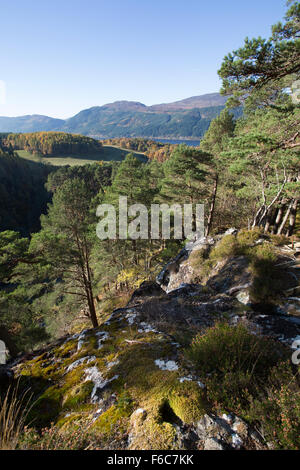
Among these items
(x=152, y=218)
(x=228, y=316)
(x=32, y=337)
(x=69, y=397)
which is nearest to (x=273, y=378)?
(x=228, y=316)

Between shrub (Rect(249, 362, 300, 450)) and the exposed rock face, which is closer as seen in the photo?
shrub (Rect(249, 362, 300, 450))

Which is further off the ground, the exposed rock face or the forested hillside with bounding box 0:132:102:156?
the forested hillside with bounding box 0:132:102:156

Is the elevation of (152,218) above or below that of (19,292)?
above

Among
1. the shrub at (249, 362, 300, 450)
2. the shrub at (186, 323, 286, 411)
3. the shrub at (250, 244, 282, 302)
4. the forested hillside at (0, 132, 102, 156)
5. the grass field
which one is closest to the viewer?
the shrub at (249, 362, 300, 450)

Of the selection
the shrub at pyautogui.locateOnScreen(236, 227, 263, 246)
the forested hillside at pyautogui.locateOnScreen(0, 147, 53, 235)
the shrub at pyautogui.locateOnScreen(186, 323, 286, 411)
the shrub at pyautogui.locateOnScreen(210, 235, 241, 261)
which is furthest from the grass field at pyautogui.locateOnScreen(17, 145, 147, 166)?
the shrub at pyautogui.locateOnScreen(186, 323, 286, 411)

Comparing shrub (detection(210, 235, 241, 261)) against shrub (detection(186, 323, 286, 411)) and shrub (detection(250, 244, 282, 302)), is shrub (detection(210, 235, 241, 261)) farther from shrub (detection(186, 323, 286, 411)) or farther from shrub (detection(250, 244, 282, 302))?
shrub (detection(186, 323, 286, 411))

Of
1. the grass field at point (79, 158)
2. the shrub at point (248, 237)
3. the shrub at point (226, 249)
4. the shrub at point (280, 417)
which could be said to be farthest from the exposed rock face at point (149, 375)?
the grass field at point (79, 158)

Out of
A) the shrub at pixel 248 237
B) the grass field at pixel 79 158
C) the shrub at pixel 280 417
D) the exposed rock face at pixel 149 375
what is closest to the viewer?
the shrub at pixel 280 417

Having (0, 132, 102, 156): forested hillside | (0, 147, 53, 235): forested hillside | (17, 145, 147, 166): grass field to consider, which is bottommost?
(0, 147, 53, 235): forested hillside

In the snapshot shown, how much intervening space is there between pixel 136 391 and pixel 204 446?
1321 millimetres

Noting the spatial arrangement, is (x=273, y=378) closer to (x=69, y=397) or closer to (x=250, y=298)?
(x=69, y=397)

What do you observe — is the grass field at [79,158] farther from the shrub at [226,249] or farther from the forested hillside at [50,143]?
Result: the shrub at [226,249]

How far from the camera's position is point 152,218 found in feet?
69.2

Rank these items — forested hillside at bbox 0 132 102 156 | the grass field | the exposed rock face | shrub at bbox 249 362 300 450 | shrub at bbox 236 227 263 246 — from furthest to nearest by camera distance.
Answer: forested hillside at bbox 0 132 102 156, the grass field, shrub at bbox 236 227 263 246, the exposed rock face, shrub at bbox 249 362 300 450
